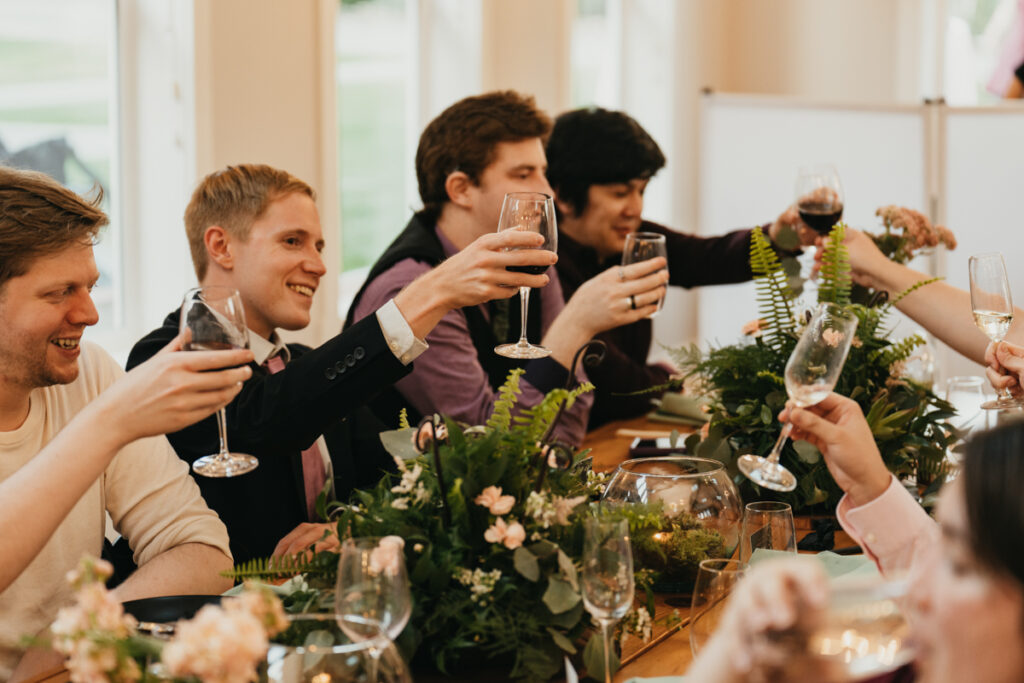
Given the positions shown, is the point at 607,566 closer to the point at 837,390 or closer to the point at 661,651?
the point at 661,651

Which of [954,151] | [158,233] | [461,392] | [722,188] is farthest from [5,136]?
[954,151]

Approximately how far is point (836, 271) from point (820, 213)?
2.03 ft

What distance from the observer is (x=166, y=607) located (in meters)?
1.31

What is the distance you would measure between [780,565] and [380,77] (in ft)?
11.8

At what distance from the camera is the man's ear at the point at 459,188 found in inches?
100

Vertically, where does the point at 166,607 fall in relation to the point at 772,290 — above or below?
below

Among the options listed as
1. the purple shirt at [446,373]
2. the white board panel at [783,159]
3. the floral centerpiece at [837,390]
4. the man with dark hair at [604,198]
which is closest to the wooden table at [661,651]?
the floral centerpiece at [837,390]

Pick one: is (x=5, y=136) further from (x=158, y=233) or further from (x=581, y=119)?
(x=581, y=119)

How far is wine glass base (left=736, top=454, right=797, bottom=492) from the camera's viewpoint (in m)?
1.39

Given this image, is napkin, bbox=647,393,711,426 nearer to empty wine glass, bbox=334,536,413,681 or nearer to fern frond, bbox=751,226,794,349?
fern frond, bbox=751,226,794,349

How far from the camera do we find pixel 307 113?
3305 millimetres

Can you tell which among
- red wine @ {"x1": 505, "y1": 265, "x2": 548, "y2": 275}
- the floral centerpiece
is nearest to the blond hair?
red wine @ {"x1": 505, "y1": 265, "x2": 548, "y2": 275}

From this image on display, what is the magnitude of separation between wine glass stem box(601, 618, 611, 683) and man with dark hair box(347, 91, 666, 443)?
1.07 m

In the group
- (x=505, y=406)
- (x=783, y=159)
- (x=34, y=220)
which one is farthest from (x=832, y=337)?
(x=783, y=159)
